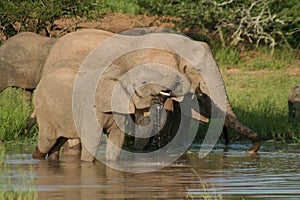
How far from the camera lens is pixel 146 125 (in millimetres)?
11281

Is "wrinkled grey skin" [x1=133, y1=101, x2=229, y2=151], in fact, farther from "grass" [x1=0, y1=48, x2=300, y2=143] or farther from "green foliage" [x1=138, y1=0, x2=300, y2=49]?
"green foliage" [x1=138, y1=0, x2=300, y2=49]

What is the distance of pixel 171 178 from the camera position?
9.23m

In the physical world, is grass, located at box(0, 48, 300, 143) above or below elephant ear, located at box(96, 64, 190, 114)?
below

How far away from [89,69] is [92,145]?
888 mm

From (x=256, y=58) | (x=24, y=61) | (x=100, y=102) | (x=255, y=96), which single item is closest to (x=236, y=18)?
(x=256, y=58)

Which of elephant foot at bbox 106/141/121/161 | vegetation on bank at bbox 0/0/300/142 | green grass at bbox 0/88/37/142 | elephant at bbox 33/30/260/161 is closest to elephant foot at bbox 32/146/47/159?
elephant at bbox 33/30/260/161

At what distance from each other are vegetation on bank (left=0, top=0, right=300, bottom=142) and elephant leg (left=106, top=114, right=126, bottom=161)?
5.00 meters

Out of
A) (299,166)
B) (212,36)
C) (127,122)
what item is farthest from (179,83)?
(212,36)

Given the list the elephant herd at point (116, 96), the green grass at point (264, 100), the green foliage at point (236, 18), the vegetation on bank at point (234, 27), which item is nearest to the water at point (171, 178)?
the elephant herd at point (116, 96)

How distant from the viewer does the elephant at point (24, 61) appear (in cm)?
1366

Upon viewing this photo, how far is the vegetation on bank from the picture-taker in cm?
1566

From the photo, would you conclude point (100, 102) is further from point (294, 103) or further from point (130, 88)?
point (294, 103)

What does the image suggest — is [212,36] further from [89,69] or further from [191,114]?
[89,69]

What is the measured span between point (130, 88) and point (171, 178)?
1.41 meters
